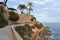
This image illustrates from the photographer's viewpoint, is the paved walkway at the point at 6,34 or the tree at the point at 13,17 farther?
the tree at the point at 13,17

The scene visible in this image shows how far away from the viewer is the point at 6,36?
33.2 meters

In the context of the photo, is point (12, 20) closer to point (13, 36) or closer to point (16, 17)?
point (16, 17)

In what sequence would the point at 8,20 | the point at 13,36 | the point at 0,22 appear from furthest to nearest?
Answer: the point at 8,20 < the point at 0,22 < the point at 13,36

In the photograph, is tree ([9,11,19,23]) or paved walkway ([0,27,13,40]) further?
tree ([9,11,19,23])

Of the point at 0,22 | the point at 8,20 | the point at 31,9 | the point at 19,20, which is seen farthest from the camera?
the point at 31,9

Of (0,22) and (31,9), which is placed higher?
(0,22)

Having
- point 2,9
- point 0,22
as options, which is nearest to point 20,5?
point 2,9

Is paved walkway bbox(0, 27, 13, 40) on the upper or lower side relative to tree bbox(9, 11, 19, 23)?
upper

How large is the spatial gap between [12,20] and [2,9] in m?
3.78

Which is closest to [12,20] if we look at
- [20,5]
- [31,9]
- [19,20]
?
[19,20]

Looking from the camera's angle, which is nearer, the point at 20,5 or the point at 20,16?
the point at 20,16

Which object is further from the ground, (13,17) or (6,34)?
(6,34)

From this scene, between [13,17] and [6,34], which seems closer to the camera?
[6,34]

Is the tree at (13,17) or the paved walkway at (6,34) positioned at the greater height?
the paved walkway at (6,34)
